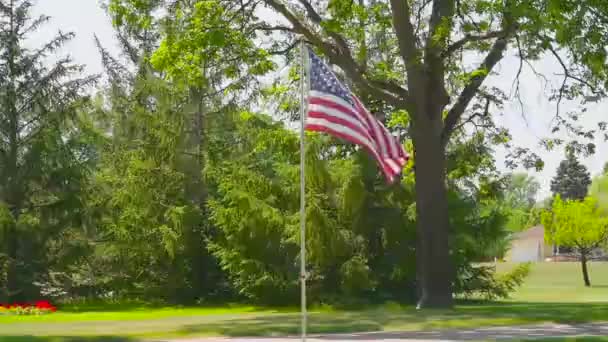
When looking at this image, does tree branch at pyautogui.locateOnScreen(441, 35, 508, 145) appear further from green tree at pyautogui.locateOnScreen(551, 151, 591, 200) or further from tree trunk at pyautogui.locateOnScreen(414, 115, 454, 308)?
green tree at pyautogui.locateOnScreen(551, 151, 591, 200)

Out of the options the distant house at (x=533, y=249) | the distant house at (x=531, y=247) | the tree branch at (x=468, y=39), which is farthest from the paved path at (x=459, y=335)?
the distant house at (x=531, y=247)

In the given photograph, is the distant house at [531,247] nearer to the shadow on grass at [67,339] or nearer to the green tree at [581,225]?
the green tree at [581,225]

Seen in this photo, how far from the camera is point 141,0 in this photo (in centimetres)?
2512

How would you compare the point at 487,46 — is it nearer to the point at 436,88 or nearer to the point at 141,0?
the point at 436,88

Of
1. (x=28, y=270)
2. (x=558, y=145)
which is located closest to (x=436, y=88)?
(x=558, y=145)

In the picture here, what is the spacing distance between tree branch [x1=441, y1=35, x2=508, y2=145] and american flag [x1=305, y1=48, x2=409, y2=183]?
32.7ft

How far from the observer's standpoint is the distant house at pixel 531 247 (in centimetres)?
10025

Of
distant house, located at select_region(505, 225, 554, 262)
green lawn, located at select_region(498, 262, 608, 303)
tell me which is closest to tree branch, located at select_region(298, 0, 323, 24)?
green lawn, located at select_region(498, 262, 608, 303)

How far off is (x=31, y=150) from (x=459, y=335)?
82.9ft

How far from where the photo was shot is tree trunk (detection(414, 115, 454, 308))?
24375 millimetres

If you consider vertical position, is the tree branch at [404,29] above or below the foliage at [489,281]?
above

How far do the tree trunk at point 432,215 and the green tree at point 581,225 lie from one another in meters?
37.2

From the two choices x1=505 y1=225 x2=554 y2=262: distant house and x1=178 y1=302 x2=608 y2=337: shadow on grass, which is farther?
x1=505 y1=225 x2=554 y2=262: distant house

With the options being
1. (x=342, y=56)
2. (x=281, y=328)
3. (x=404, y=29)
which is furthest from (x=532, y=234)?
(x=281, y=328)
